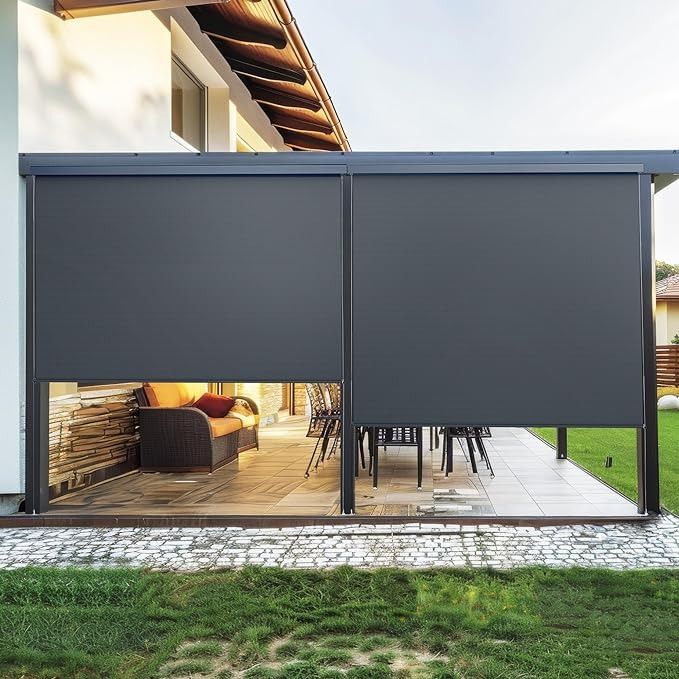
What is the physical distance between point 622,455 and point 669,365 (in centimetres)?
1168

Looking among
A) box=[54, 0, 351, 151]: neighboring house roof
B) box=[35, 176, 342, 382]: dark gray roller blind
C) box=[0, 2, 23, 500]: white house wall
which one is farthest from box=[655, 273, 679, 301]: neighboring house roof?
box=[0, 2, 23, 500]: white house wall

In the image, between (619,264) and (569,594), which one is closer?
(569,594)

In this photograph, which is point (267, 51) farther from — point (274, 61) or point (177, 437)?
point (177, 437)

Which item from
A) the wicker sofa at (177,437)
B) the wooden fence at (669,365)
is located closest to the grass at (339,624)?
the wicker sofa at (177,437)

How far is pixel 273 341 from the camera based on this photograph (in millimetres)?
5535

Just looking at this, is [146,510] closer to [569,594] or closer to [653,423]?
[569,594]

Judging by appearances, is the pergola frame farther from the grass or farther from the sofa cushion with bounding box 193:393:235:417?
the sofa cushion with bounding box 193:393:235:417

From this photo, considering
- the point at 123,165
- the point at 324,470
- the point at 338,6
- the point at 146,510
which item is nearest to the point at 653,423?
the point at 324,470

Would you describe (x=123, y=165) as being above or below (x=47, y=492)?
above

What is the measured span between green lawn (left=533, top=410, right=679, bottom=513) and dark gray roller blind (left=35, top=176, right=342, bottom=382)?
3.24 m

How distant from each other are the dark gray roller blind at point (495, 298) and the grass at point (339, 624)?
1.59 meters

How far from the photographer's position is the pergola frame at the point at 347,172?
213 inches

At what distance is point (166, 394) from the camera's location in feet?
26.0

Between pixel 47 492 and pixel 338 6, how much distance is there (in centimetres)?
2116
